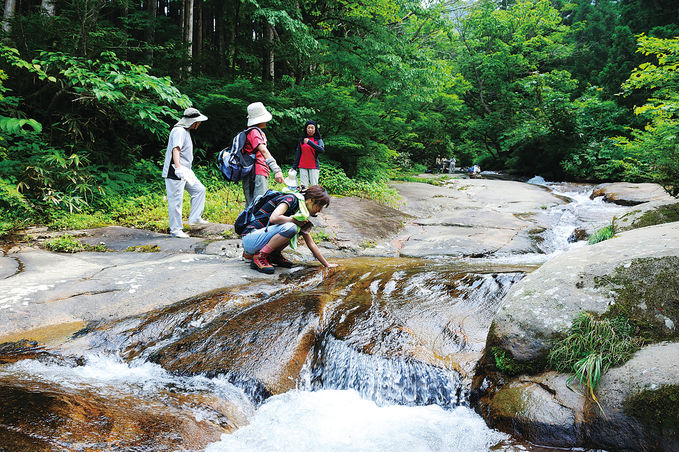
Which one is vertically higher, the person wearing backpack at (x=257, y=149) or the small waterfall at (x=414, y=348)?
the person wearing backpack at (x=257, y=149)

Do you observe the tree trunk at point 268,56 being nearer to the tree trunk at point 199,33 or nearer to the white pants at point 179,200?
the tree trunk at point 199,33

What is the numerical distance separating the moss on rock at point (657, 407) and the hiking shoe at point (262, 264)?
12.3ft

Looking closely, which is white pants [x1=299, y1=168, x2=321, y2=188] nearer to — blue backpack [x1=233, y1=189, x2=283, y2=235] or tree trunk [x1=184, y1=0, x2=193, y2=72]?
blue backpack [x1=233, y1=189, x2=283, y2=235]

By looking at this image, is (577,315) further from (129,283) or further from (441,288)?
(129,283)

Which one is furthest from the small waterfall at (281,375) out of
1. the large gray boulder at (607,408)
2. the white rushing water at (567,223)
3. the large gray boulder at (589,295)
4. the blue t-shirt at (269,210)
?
the white rushing water at (567,223)

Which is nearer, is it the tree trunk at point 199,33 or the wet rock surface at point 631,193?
the wet rock surface at point 631,193

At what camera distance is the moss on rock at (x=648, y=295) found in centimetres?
280

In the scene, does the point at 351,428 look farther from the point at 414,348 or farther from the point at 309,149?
the point at 309,149

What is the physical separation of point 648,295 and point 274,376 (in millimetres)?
2877

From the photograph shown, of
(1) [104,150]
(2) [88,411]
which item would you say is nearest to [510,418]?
(2) [88,411]

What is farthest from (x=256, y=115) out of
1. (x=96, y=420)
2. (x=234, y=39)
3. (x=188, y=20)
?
(x=234, y=39)

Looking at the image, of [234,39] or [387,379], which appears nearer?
[387,379]

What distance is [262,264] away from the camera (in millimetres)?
5094

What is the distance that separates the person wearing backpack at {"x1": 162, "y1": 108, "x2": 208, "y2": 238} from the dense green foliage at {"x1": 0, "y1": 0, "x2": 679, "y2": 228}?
1.26 m
